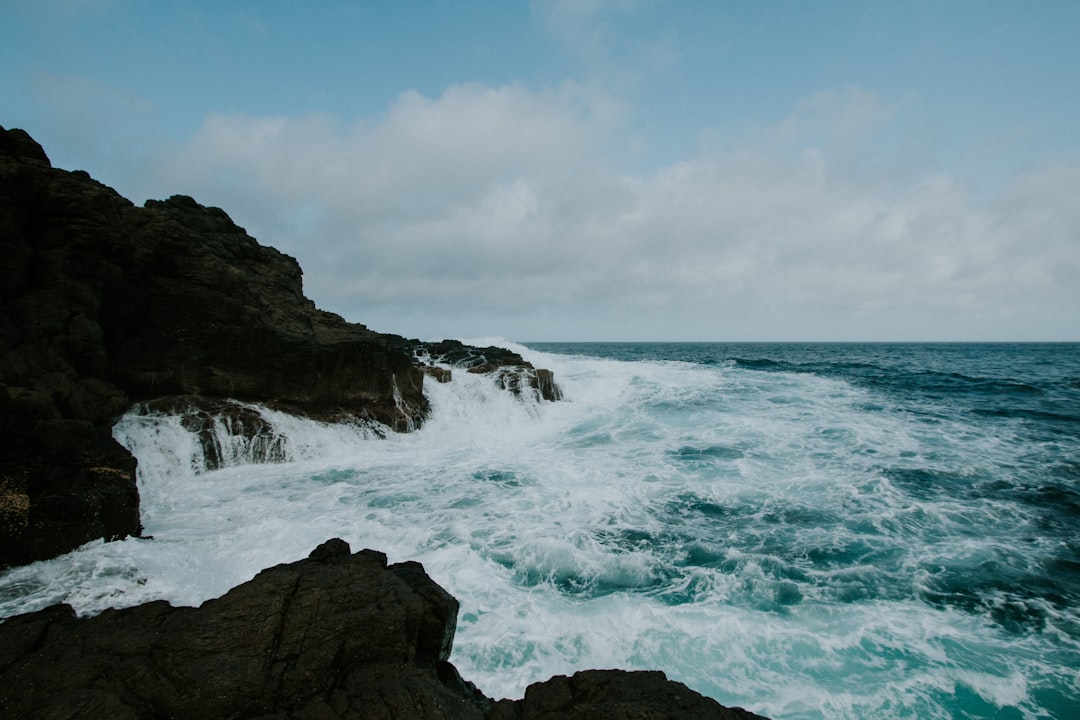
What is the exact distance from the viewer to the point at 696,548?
758 centimetres

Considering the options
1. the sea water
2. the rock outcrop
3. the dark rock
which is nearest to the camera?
the dark rock

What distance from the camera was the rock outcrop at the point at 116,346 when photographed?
6.72 meters

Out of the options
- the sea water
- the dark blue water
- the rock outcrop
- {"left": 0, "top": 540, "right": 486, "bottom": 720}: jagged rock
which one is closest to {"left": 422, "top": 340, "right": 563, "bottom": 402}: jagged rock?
the rock outcrop

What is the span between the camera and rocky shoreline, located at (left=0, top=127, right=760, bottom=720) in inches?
120

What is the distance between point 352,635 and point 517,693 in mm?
1963

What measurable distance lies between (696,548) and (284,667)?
6.16 m

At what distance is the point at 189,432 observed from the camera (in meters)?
11.0

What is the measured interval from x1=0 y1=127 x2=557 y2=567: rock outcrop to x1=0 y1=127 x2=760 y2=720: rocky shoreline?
0.10 feet

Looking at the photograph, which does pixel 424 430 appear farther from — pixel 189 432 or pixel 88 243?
pixel 88 243

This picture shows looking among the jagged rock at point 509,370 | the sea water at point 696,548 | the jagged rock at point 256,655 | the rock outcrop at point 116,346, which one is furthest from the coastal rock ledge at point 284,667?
Result: the jagged rock at point 509,370

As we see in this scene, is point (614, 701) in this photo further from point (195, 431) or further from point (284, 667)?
point (195, 431)

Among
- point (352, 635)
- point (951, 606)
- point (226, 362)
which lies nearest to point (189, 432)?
point (226, 362)

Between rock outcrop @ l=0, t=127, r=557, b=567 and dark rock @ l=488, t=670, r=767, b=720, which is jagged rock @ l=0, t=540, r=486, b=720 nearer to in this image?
dark rock @ l=488, t=670, r=767, b=720

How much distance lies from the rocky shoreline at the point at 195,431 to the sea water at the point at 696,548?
3.29ft
